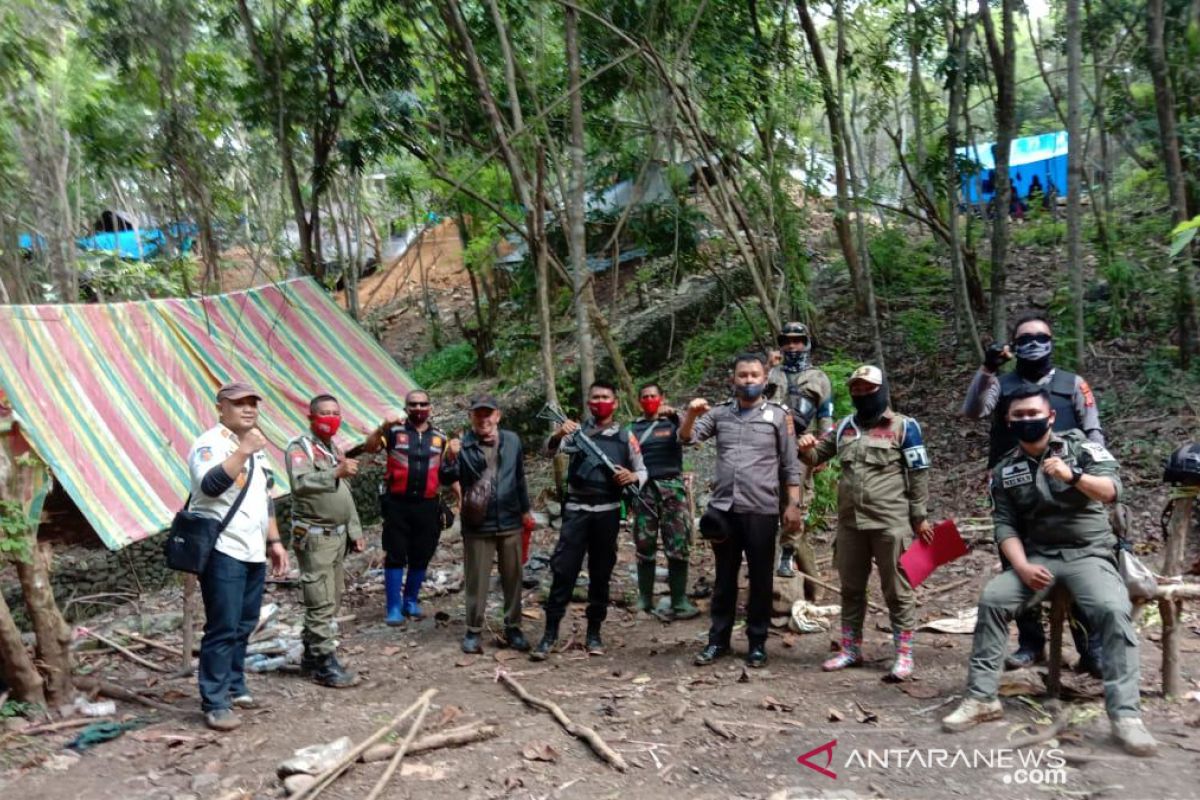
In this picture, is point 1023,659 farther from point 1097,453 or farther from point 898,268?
point 898,268

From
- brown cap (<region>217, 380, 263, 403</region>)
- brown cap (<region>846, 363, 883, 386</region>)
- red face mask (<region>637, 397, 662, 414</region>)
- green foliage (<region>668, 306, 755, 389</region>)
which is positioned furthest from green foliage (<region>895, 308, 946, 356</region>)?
brown cap (<region>217, 380, 263, 403</region>)

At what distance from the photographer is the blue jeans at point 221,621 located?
465 cm

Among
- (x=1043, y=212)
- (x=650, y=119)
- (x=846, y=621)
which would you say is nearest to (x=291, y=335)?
(x=650, y=119)

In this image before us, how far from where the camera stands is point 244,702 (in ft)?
16.3

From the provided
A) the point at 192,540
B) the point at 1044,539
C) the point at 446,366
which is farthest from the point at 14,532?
the point at 446,366

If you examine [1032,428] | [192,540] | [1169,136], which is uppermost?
[1169,136]

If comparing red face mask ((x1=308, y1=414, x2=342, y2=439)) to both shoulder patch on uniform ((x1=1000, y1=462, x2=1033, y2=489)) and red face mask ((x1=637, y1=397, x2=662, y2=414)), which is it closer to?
red face mask ((x1=637, y1=397, x2=662, y2=414))

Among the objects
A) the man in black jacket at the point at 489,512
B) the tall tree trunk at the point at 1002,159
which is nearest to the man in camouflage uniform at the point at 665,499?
the man in black jacket at the point at 489,512

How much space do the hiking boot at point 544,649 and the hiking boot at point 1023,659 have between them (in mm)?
2491

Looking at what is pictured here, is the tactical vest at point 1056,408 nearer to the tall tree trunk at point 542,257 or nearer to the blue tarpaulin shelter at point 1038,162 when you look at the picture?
the tall tree trunk at point 542,257

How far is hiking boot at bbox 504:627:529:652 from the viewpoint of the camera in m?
5.88

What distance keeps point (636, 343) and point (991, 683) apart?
9615 millimetres

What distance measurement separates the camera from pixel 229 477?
4492 mm

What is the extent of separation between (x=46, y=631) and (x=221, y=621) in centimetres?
105
